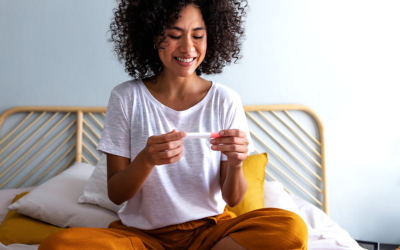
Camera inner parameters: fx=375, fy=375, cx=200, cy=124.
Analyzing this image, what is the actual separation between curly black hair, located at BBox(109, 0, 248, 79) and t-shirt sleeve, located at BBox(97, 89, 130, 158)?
→ 162 mm

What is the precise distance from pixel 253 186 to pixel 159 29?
2.80ft

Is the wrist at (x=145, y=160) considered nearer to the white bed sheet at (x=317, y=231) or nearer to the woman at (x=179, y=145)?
the woman at (x=179, y=145)

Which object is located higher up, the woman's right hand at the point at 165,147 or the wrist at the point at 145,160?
the woman's right hand at the point at 165,147

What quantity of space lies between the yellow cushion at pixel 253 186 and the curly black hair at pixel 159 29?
0.57 metres

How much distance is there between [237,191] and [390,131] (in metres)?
1.37

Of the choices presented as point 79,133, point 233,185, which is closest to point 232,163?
point 233,185

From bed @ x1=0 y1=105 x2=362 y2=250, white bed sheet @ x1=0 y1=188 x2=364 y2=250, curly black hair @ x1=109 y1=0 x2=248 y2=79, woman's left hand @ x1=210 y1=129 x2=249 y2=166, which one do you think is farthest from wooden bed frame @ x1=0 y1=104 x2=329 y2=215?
woman's left hand @ x1=210 y1=129 x2=249 y2=166

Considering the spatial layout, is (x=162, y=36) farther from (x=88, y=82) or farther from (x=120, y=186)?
(x=88, y=82)

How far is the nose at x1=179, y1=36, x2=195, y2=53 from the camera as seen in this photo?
1.08 metres

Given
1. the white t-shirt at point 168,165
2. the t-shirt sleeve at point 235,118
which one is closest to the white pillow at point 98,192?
the white t-shirt at point 168,165

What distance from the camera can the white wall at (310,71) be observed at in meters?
2.00

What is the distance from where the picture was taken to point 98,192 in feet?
5.13

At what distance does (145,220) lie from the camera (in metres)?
1.11

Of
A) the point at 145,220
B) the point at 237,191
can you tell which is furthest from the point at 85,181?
the point at 237,191
